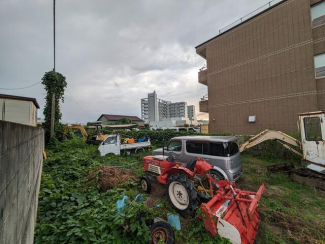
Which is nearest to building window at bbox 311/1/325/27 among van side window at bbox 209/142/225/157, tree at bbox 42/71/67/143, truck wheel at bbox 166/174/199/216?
van side window at bbox 209/142/225/157

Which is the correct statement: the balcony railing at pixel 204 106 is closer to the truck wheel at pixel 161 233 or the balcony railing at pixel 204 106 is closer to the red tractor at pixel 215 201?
the red tractor at pixel 215 201

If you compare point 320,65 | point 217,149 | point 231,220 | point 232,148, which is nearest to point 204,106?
point 320,65

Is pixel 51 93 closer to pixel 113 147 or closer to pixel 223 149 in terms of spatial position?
pixel 113 147

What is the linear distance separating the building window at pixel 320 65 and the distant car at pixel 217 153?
34.0 ft

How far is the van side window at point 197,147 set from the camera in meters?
5.21

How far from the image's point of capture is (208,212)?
2.59m

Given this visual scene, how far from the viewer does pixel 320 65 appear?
9984mm

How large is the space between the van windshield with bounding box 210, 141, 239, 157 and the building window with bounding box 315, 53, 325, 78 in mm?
10481

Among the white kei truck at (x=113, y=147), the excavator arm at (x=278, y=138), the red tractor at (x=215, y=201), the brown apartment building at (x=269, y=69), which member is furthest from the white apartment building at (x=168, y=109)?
the red tractor at (x=215, y=201)

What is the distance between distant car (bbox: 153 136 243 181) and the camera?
4.69m

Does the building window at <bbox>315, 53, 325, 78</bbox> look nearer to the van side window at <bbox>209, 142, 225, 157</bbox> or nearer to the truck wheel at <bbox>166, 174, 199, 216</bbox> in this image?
the van side window at <bbox>209, 142, 225, 157</bbox>

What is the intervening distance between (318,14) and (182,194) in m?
15.3

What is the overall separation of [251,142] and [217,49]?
39.6 feet

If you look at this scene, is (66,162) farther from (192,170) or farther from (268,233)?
(268,233)
